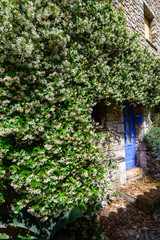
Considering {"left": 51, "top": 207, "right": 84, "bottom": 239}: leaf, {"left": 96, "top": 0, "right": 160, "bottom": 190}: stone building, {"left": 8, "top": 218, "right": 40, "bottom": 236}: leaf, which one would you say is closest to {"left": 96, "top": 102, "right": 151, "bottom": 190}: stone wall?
{"left": 96, "top": 0, "right": 160, "bottom": 190}: stone building

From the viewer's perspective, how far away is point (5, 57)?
1.72 metres

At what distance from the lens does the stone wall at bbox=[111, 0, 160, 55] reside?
14.6ft

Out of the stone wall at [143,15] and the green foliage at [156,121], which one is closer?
the stone wall at [143,15]

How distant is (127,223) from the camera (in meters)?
2.60

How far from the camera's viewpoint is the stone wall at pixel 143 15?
444cm

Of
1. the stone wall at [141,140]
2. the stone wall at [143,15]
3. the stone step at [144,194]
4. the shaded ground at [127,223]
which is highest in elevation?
the stone wall at [143,15]

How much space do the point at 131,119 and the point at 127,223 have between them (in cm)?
330

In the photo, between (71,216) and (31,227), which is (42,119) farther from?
(31,227)

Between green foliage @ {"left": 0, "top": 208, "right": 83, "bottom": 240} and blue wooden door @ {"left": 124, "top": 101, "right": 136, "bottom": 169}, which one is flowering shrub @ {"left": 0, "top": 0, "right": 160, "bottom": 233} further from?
blue wooden door @ {"left": 124, "top": 101, "right": 136, "bottom": 169}

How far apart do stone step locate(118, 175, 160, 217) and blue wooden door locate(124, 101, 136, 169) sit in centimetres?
73

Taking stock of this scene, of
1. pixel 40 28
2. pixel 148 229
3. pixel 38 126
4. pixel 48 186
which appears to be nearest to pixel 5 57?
pixel 40 28

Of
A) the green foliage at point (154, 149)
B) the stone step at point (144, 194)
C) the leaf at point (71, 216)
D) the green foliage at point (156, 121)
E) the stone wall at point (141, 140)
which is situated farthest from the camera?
the green foliage at point (156, 121)

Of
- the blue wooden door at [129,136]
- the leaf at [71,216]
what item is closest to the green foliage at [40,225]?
the leaf at [71,216]

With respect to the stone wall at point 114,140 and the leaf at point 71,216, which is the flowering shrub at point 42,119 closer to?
the leaf at point 71,216
